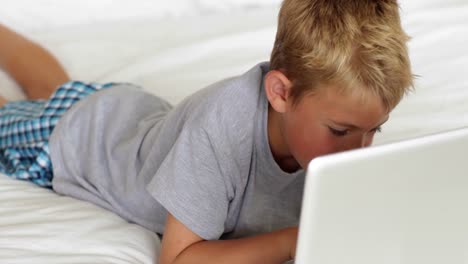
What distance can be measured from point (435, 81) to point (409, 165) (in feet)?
2.87

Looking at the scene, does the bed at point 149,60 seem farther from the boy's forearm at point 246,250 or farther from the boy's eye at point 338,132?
the boy's eye at point 338,132

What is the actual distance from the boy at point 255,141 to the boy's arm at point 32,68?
0.30 m

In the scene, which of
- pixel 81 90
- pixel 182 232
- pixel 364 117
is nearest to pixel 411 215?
pixel 364 117

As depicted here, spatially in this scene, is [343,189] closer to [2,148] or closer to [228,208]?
[228,208]

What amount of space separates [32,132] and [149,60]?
1.17ft

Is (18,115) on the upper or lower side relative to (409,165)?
lower

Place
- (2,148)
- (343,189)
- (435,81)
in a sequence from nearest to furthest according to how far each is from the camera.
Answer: (343,189) < (2,148) < (435,81)

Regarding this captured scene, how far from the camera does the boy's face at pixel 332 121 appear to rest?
0.81 m

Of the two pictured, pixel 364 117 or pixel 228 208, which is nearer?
pixel 364 117

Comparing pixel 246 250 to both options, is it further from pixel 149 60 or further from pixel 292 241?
pixel 149 60

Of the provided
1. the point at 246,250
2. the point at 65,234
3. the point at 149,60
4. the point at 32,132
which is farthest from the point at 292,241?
the point at 149,60

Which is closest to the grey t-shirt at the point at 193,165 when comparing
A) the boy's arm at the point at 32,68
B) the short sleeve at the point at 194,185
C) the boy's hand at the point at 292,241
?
the short sleeve at the point at 194,185

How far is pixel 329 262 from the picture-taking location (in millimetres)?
543

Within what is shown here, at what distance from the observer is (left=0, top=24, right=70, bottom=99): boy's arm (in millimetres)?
1459
